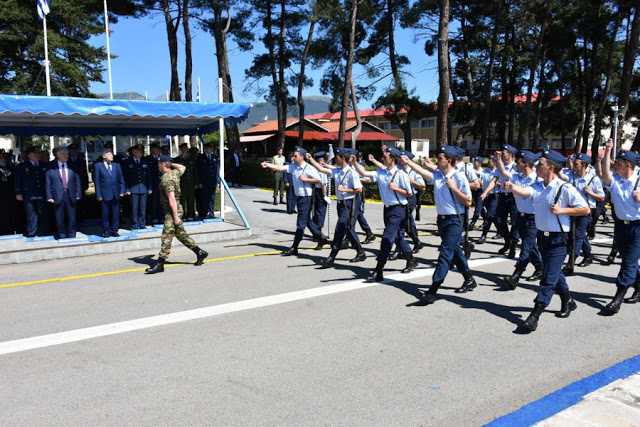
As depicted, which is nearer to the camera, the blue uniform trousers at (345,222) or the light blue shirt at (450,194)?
the light blue shirt at (450,194)

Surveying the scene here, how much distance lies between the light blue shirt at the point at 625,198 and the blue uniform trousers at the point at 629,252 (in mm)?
94

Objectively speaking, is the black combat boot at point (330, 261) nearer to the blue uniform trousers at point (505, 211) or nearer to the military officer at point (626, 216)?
the blue uniform trousers at point (505, 211)

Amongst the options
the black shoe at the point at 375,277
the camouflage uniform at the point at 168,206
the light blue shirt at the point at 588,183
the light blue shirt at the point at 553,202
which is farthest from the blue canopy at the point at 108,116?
the light blue shirt at the point at 553,202

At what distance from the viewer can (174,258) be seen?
9.32 m

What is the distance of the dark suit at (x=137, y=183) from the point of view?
35.8 ft

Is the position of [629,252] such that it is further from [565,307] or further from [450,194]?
[450,194]

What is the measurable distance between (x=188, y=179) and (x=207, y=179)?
18.3 inches

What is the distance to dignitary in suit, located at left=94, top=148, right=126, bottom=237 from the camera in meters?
9.96

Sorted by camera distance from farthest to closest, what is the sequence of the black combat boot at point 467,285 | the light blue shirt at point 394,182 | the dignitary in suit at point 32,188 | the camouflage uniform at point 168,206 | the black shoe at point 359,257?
the dignitary in suit at point 32,188
the black shoe at point 359,257
the camouflage uniform at point 168,206
the light blue shirt at point 394,182
the black combat boot at point 467,285

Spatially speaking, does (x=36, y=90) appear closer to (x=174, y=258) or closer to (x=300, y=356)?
(x=174, y=258)

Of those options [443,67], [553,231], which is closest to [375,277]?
[553,231]

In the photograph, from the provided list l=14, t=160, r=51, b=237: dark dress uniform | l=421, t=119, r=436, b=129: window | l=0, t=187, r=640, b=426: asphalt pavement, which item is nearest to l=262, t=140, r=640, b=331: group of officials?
l=0, t=187, r=640, b=426: asphalt pavement

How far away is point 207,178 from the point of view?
12.6 m

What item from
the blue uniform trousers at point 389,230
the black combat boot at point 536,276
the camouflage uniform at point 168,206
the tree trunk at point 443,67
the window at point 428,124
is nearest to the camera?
the blue uniform trousers at point 389,230
